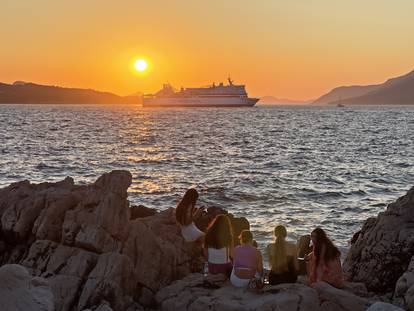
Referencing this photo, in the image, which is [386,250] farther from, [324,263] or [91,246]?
[91,246]

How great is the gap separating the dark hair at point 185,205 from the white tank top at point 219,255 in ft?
5.04

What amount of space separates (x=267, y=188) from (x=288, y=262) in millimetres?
21431

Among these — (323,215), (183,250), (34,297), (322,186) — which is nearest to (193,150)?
(322,186)

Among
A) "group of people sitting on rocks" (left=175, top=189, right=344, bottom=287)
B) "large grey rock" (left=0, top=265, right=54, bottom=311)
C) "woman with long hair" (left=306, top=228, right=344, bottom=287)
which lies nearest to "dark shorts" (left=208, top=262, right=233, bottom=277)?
"group of people sitting on rocks" (left=175, top=189, right=344, bottom=287)

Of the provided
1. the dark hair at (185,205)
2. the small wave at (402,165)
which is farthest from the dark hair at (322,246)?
the small wave at (402,165)

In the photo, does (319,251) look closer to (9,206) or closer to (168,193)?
(9,206)

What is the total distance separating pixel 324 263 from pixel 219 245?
2.19m

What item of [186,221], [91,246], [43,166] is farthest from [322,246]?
[43,166]

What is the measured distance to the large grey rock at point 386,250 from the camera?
38.9 ft

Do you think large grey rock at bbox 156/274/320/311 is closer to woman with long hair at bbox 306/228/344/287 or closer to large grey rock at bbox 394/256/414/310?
woman with long hair at bbox 306/228/344/287

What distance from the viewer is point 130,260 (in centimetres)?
1084

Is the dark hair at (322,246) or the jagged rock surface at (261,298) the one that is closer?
the jagged rock surface at (261,298)

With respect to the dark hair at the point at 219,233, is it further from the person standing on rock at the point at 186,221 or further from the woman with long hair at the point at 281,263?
the person standing on rock at the point at 186,221

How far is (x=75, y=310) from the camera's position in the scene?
10000 millimetres
